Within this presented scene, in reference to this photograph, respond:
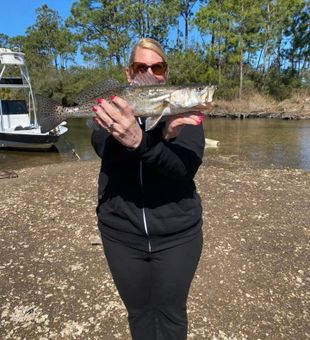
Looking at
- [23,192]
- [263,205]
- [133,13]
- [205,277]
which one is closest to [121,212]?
[205,277]

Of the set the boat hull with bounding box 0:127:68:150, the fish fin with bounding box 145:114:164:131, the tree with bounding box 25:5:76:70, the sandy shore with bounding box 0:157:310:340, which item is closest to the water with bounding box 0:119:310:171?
the boat hull with bounding box 0:127:68:150

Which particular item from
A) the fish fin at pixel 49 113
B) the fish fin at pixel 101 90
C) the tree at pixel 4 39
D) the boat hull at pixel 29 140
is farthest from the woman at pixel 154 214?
the tree at pixel 4 39

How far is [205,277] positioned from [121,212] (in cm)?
306

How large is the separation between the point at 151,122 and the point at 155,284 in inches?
43.0

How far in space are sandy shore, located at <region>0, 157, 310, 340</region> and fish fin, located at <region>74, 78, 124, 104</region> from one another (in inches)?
105

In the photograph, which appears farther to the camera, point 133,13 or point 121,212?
point 133,13

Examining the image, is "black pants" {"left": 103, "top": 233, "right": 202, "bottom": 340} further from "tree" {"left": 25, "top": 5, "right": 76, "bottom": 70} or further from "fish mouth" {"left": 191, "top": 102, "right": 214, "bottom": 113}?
"tree" {"left": 25, "top": 5, "right": 76, "bottom": 70}

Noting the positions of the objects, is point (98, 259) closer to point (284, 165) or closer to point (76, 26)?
point (284, 165)

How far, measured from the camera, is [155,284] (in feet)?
8.12

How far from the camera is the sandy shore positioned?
408 centimetres

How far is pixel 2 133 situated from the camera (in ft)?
63.4

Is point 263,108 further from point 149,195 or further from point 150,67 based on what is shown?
point 149,195

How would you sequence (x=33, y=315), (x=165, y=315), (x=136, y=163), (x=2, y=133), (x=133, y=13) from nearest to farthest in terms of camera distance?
(x=136, y=163) → (x=165, y=315) → (x=33, y=315) → (x=2, y=133) → (x=133, y=13)

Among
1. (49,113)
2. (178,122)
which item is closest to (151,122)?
(178,122)
